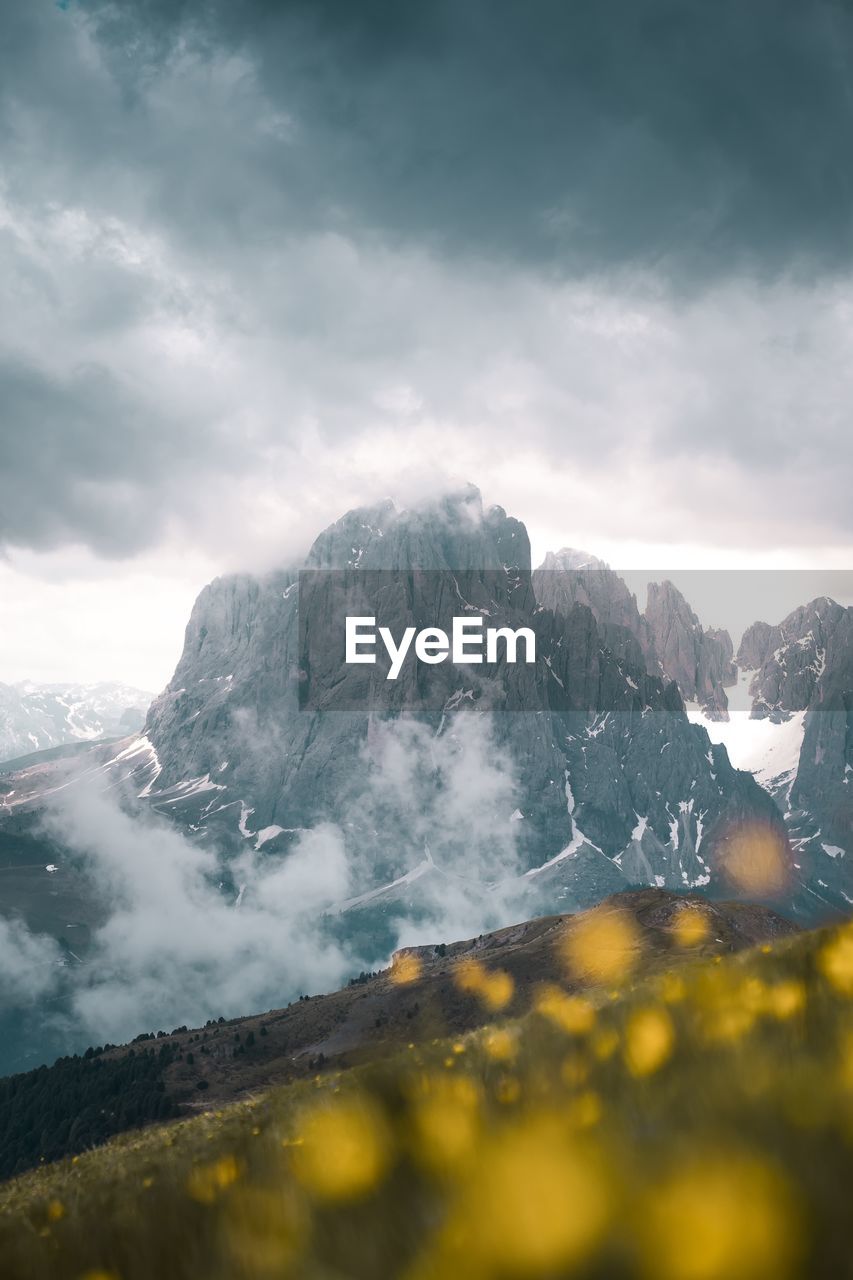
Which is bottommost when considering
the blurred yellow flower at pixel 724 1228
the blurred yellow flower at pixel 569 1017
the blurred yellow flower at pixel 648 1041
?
the blurred yellow flower at pixel 569 1017

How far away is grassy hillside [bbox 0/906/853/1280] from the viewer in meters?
1.79

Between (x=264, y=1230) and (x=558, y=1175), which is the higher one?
(x=558, y=1175)

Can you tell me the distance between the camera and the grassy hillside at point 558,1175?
5.89ft

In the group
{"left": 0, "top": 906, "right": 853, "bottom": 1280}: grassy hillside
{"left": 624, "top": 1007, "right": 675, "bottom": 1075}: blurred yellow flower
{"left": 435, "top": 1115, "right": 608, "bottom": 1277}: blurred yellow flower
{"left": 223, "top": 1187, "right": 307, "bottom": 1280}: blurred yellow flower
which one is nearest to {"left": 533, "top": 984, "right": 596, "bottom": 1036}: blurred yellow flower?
{"left": 0, "top": 906, "right": 853, "bottom": 1280}: grassy hillside

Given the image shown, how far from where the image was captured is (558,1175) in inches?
82.0

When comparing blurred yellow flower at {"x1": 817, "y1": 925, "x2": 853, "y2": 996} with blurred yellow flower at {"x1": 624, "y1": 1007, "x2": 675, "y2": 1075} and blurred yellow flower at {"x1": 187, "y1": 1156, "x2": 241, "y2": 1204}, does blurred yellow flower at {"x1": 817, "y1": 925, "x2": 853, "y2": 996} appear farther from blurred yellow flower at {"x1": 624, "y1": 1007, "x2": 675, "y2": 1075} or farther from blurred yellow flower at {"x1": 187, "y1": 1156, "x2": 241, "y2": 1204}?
blurred yellow flower at {"x1": 187, "y1": 1156, "x2": 241, "y2": 1204}

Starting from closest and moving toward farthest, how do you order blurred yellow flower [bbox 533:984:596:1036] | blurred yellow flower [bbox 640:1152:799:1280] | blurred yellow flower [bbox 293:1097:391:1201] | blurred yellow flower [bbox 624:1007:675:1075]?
blurred yellow flower [bbox 640:1152:799:1280]
blurred yellow flower [bbox 293:1097:391:1201]
blurred yellow flower [bbox 624:1007:675:1075]
blurred yellow flower [bbox 533:984:596:1036]

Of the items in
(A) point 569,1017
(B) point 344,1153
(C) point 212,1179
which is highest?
(B) point 344,1153

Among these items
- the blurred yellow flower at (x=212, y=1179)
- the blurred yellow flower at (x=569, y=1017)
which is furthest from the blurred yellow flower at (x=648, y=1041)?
the blurred yellow flower at (x=212, y=1179)

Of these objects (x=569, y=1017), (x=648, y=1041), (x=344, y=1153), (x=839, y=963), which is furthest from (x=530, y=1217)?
(x=569, y=1017)

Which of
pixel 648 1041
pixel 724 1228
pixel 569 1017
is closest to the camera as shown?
pixel 724 1228

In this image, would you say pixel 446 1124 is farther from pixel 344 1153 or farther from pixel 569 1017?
pixel 569 1017

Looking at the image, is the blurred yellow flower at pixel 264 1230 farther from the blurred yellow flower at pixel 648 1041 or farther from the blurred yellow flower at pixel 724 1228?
the blurred yellow flower at pixel 648 1041

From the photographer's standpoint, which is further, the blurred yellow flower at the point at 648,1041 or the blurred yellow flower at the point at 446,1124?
the blurred yellow flower at the point at 648,1041
